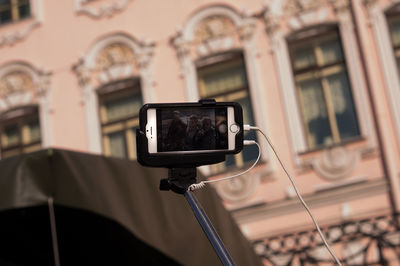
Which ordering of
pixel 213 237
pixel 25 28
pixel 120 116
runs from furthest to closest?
pixel 25 28 → pixel 120 116 → pixel 213 237

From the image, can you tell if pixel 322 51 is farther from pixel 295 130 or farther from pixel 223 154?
pixel 223 154

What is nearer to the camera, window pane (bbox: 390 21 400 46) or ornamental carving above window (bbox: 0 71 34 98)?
window pane (bbox: 390 21 400 46)

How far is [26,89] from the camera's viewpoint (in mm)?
9633

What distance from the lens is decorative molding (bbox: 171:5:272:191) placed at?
853 cm

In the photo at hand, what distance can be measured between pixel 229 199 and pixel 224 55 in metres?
1.98

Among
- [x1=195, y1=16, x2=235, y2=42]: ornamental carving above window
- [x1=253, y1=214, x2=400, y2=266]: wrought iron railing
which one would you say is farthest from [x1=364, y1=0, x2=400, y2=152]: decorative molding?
[x1=195, y1=16, x2=235, y2=42]: ornamental carving above window

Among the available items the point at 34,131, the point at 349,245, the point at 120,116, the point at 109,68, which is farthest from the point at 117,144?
the point at 349,245

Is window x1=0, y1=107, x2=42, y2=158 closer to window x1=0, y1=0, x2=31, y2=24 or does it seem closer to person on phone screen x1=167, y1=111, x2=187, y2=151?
window x1=0, y1=0, x2=31, y2=24

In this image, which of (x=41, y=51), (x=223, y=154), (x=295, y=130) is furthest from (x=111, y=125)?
(x=223, y=154)

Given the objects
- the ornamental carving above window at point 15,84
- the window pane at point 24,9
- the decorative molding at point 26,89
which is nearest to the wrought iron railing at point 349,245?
the decorative molding at point 26,89

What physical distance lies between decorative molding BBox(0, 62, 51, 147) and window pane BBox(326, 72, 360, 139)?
4.09 meters

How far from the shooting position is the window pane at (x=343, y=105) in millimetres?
7957

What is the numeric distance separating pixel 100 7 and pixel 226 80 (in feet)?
7.55

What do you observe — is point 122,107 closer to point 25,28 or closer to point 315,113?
point 25,28
